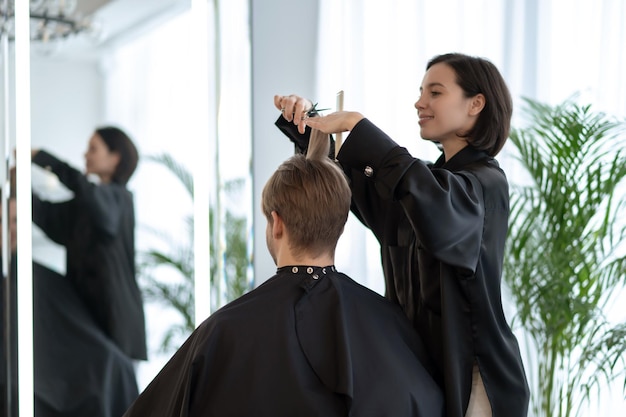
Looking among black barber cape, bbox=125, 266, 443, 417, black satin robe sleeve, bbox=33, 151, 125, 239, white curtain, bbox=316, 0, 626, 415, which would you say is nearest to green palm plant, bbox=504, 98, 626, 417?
white curtain, bbox=316, 0, 626, 415

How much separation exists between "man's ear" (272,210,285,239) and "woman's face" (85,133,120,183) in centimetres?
105

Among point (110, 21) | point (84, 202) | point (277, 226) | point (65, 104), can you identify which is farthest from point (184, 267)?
point (277, 226)

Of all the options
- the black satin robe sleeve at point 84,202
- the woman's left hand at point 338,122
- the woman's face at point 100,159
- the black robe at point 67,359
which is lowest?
the black robe at point 67,359

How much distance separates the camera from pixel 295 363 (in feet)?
5.02

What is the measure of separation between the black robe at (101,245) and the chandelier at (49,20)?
36 cm

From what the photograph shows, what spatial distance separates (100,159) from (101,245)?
0.27 metres

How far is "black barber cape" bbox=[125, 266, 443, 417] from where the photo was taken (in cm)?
151

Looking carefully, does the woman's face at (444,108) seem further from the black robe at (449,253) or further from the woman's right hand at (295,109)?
the woman's right hand at (295,109)

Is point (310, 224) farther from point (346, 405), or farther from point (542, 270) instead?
point (542, 270)

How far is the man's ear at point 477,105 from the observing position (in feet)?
6.20

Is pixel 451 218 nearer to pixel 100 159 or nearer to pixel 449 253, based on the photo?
pixel 449 253

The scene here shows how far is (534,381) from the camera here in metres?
3.29

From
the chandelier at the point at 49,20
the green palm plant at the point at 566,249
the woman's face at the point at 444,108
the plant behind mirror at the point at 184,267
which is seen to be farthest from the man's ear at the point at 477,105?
the chandelier at the point at 49,20

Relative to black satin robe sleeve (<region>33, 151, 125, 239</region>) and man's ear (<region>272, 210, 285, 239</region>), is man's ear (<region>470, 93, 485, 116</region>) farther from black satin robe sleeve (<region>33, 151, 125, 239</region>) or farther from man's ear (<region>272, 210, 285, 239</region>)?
black satin robe sleeve (<region>33, 151, 125, 239</region>)
